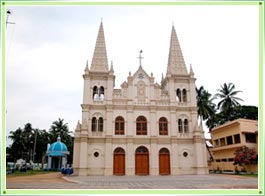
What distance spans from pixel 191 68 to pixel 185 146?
7.65 meters

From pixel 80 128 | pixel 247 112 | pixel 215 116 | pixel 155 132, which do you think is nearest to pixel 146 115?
pixel 155 132

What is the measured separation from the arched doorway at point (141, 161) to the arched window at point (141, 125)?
1337mm

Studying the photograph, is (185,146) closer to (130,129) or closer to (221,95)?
(130,129)

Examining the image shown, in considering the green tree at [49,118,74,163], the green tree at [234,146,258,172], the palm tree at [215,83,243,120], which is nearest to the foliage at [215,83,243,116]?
the palm tree at [215,83,243,120]

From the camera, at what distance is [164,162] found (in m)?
23.2

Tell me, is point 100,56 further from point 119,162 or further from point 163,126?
point 119,162

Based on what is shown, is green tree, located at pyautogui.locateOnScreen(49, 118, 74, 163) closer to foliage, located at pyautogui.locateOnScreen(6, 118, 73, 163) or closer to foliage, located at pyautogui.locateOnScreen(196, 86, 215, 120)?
foliage, located at pyautogui.locateOnScreen(6, 118, 73, 163)

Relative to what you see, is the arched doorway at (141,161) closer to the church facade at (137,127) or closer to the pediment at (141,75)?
the church facade at (137,127)

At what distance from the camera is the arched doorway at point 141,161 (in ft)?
74.7

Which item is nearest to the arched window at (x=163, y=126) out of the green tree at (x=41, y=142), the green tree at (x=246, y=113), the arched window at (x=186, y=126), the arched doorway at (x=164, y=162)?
the arched doorway at (x=164, y=162)

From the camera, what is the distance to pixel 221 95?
116 ft

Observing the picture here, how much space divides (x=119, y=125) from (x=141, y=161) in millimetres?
3716

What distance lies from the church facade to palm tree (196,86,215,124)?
10918 millimetres

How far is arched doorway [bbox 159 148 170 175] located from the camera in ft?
75.0
